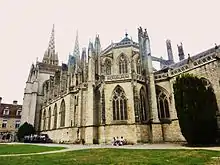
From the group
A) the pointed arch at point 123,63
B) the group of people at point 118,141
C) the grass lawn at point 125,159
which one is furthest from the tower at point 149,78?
the grass lawn at point 125,159

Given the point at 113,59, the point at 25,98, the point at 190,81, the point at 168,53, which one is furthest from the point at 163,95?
the point at 25,98

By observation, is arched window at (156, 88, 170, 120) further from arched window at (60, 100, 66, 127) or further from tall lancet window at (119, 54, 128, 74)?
arched window at (60, 100, 66, 127)

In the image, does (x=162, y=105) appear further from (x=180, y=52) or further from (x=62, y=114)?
(x=62, y=114)

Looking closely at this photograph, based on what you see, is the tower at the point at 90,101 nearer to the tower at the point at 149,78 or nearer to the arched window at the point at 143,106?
the arched window at the point at 143,106

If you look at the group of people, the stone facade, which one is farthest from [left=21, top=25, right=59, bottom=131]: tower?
the group of people

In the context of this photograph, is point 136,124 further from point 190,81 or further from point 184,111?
point 190,81

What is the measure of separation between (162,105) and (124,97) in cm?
494

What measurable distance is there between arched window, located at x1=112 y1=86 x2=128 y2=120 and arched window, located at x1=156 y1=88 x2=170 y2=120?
434 centimetres

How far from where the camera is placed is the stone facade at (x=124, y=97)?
2034 centimetres

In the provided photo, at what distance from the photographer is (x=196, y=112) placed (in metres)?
15.1

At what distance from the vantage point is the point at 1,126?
46.1m

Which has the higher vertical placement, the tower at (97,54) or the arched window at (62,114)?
the tower at (97,54)

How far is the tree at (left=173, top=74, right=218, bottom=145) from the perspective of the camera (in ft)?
49.3

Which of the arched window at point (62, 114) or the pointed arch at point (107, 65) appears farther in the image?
the arched window at point (62, 114)
